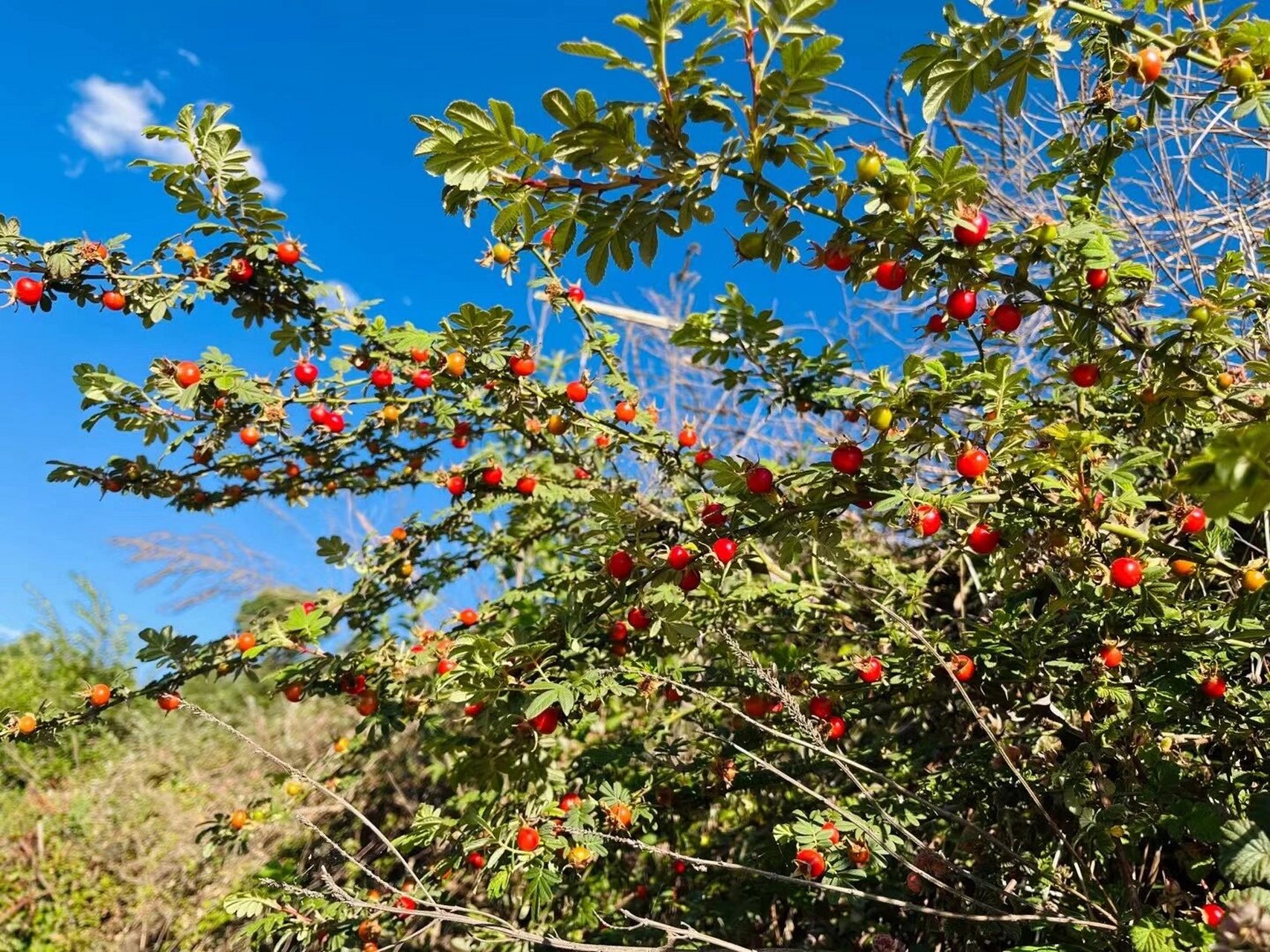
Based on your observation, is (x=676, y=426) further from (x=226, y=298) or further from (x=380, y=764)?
(x=226, y=298)

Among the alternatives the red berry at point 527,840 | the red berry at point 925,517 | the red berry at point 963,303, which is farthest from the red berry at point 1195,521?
the red berry at point 527,840

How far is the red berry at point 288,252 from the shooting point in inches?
104

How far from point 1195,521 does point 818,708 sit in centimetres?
102

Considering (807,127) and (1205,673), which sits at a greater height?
(807,127)

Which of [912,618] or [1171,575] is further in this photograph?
[912,618]

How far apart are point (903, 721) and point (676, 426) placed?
3.17 m

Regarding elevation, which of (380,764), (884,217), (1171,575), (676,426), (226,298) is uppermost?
(676,426)

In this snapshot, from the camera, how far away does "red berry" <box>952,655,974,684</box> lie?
82.0 inches

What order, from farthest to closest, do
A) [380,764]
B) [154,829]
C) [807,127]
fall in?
[154,829]
[380,764]
[807,127]

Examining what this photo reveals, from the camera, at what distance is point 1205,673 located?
1769 mm

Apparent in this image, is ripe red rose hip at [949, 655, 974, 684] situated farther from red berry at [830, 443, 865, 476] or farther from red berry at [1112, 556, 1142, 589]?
red berry at [830, 443, 865, 476]

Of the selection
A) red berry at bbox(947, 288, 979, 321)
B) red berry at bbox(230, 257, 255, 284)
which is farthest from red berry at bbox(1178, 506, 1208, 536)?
red berry at bbox(230, 257, 255, 284)

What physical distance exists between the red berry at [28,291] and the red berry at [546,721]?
1.88 m

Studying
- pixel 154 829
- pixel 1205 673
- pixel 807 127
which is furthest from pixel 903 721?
pixel 154 829
